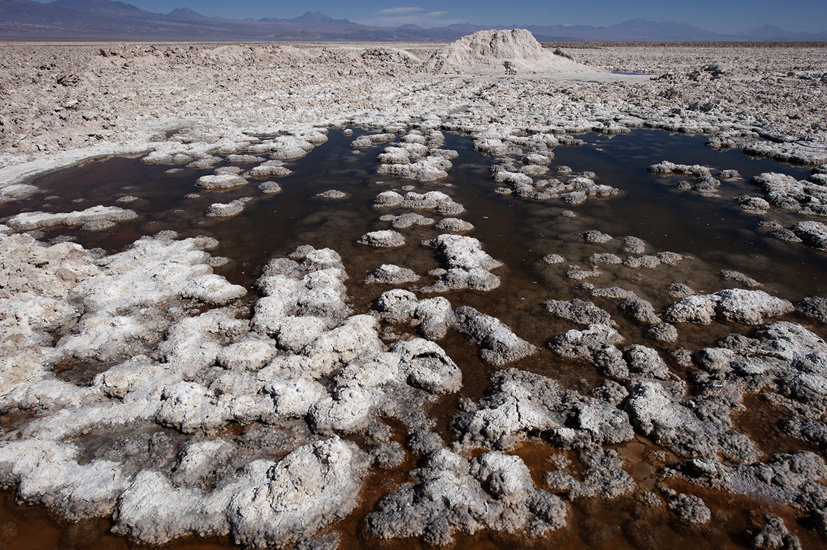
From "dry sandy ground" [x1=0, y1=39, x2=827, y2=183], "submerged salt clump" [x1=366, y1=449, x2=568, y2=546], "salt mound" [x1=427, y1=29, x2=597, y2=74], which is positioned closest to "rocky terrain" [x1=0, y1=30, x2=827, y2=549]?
"submerged salt clump" [x1=366, y1=449, x2=568, y2=546]

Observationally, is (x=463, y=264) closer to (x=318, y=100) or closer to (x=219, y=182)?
(x=219, y=182)

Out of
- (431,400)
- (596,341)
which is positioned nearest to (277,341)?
(431,400)

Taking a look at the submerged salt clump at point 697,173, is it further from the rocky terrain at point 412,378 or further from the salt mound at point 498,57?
the salt mound at point 498,57

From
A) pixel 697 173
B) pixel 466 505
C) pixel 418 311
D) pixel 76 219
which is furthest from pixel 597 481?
pixel 697 173

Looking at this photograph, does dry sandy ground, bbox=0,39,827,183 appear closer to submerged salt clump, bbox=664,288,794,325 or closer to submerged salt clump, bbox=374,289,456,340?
submerged salt clump, bbox=664,288,794,325

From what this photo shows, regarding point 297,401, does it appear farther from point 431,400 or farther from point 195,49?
point 195,49
